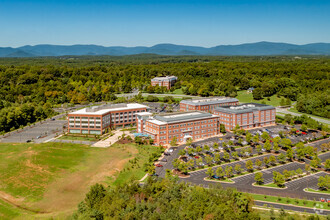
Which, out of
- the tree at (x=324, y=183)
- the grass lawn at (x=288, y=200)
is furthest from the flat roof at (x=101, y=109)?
the tree at (x=324, y=183)

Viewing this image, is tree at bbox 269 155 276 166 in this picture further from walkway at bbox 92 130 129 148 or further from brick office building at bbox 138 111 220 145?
walkway at bbox 92 130 129 148

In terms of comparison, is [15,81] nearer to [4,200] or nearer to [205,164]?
[4,200]

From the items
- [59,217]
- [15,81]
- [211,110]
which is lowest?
[59,217]

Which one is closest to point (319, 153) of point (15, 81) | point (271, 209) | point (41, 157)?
point (271, 209)

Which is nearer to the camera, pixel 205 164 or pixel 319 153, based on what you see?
pixel 205 164

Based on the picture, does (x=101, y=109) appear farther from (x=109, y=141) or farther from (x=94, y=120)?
(x=109, y=141)
